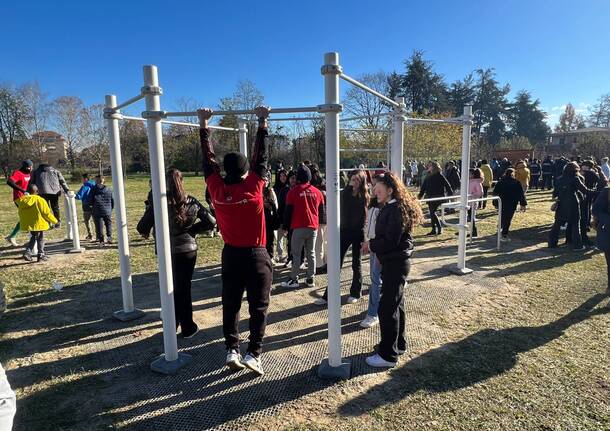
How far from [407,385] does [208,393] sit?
67.8 inches

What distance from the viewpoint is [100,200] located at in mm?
9367

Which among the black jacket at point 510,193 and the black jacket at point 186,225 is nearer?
the black jacket at point 186,225

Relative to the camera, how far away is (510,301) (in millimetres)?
5535

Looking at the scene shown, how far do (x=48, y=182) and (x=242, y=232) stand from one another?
27.4ft

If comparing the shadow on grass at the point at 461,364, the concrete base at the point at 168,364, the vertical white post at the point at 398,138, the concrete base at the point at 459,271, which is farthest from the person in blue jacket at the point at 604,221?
the concrete base at the point at 168,364

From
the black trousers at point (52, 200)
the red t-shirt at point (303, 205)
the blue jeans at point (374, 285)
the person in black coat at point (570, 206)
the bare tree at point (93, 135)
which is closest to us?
the blue jeans at point (374, 285)

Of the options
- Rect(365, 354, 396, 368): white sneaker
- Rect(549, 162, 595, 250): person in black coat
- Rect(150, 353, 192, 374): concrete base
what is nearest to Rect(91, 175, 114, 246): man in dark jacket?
Rect(150, 353, 192, 374): concrete base

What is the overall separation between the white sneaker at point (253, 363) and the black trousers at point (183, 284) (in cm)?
110

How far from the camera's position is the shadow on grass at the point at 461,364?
335 centimetres

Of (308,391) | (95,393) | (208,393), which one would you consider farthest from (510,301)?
(95,393)

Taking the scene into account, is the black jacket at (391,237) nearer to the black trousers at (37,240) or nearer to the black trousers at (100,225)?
the black trousers at (37,240)

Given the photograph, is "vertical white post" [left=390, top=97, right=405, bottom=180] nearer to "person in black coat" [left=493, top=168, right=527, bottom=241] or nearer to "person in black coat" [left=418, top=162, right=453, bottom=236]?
"person in black coat" [left=418, top=162, right=453, bottom=236]

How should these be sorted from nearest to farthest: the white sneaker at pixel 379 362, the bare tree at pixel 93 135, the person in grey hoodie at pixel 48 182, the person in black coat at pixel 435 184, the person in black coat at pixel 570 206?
the white sneaker at pixel 379 362
the person in black coat at pixel 570 206
the person in grey hoodie at pixel 48 182
the person in black coat at pixel 435 184
the bare tree at pixel 93 135

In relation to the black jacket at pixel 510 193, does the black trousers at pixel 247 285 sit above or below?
below
